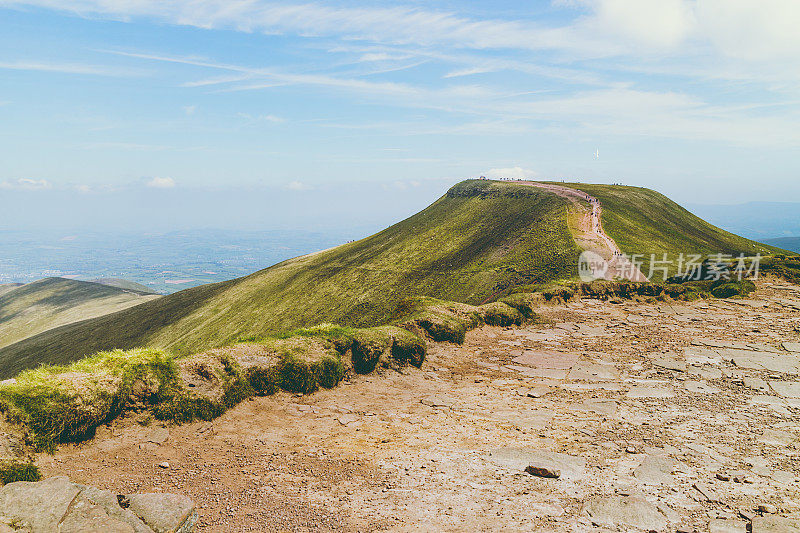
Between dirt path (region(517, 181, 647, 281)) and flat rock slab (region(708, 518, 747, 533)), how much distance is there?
41.4 metres

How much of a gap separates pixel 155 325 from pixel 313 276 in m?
35.8

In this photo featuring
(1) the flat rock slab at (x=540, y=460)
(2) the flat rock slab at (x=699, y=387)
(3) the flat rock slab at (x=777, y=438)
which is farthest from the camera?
(2) the flat rock slab at (x=699, y=387)

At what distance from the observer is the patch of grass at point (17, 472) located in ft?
23.9

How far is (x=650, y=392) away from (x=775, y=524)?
23.0 feet

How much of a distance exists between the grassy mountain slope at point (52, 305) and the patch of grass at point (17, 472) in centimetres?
16499

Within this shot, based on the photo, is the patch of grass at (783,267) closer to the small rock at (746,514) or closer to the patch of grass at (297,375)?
the small rock at (746,514)

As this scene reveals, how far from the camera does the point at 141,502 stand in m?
6.62

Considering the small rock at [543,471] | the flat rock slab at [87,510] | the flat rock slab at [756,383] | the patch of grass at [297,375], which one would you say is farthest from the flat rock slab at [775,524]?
the patch of grass at [297,375]

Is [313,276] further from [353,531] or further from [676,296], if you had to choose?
[353,531]

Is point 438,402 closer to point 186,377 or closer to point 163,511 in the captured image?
point 186,377

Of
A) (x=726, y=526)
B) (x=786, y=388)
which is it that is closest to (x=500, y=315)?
(x=786, y=388)

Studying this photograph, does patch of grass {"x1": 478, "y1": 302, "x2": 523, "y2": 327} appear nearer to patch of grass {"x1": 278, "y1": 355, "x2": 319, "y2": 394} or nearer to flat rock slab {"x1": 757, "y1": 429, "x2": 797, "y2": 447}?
patch of grass {"x1": 278, "y1": 355, "x2": 319, "y2": 394}

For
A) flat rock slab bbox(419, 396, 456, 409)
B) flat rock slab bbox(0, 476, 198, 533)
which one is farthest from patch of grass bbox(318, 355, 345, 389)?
flat rock slab bbox(0, 476, 198, 533)

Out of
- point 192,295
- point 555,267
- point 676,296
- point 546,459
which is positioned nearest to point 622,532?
point 546,459
